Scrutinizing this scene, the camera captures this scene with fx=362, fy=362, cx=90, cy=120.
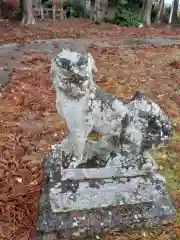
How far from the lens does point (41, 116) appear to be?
5688 mm

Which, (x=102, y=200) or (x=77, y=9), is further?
(x=77, y=9)

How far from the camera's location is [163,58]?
895cm

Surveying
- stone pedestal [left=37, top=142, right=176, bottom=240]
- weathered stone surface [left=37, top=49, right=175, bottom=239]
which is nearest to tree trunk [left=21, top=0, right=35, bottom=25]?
weathered stone surface [left=37, top=49, right=175, bottom=239]

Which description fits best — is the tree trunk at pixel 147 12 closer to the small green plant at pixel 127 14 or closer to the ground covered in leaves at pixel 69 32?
the small green plant at pixel 127 14

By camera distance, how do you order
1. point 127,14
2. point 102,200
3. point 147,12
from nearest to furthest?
1. point 102,200
2. point 127,14
3. point 147,12

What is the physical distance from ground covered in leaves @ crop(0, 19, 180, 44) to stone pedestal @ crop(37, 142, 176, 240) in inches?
307

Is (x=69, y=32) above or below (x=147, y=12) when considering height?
below

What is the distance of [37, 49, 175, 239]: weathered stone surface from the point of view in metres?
3.11

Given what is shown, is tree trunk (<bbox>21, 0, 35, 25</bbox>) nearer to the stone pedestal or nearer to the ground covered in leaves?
the ground covered in leaves

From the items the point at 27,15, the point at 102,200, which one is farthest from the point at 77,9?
the point at 102,200

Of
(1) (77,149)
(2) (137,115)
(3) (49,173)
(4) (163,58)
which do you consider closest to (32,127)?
(3) (49,173)

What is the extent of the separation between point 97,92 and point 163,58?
20.3 ft

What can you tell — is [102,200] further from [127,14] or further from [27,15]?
[127,14]

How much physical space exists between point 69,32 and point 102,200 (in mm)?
9540
